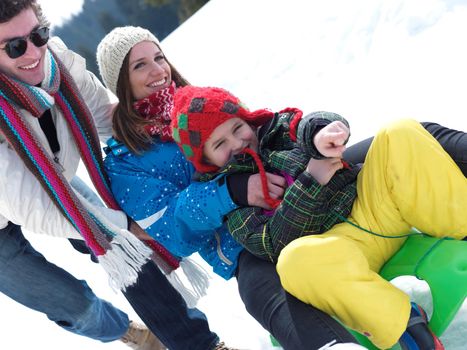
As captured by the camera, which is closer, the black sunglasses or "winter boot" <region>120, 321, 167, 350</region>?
the black sunglasses

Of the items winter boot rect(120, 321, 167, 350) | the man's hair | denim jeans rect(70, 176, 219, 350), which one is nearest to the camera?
the man's hair

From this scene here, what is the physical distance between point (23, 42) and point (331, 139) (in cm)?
92

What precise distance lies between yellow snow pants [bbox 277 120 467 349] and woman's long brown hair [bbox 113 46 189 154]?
2.33ft

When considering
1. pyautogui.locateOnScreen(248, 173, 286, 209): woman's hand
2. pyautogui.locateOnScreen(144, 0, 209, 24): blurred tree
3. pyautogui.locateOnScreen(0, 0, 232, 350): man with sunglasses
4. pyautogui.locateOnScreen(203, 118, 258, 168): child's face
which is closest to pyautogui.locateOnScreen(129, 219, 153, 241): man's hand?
pyautogui.locateOnScreen(0, 0, 232, 350): man with sunglasses

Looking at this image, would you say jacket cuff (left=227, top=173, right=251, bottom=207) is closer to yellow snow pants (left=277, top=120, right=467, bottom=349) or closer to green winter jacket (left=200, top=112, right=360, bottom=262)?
green winter jacket (left=200, top=112, right=360, bottom=262)

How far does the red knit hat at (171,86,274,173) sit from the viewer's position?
1682mm

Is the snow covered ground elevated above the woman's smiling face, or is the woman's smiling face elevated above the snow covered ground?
the woman's smiling face

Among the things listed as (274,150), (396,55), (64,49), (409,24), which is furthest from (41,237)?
(409,24)

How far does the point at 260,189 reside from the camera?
1584 millimetres

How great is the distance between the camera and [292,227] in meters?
1.46

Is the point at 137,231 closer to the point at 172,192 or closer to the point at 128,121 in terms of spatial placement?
the point at 172,192

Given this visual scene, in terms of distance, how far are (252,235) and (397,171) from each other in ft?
1.41

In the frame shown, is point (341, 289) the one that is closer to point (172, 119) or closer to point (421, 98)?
point (172, 119)

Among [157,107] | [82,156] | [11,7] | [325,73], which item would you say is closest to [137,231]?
[82,156]
